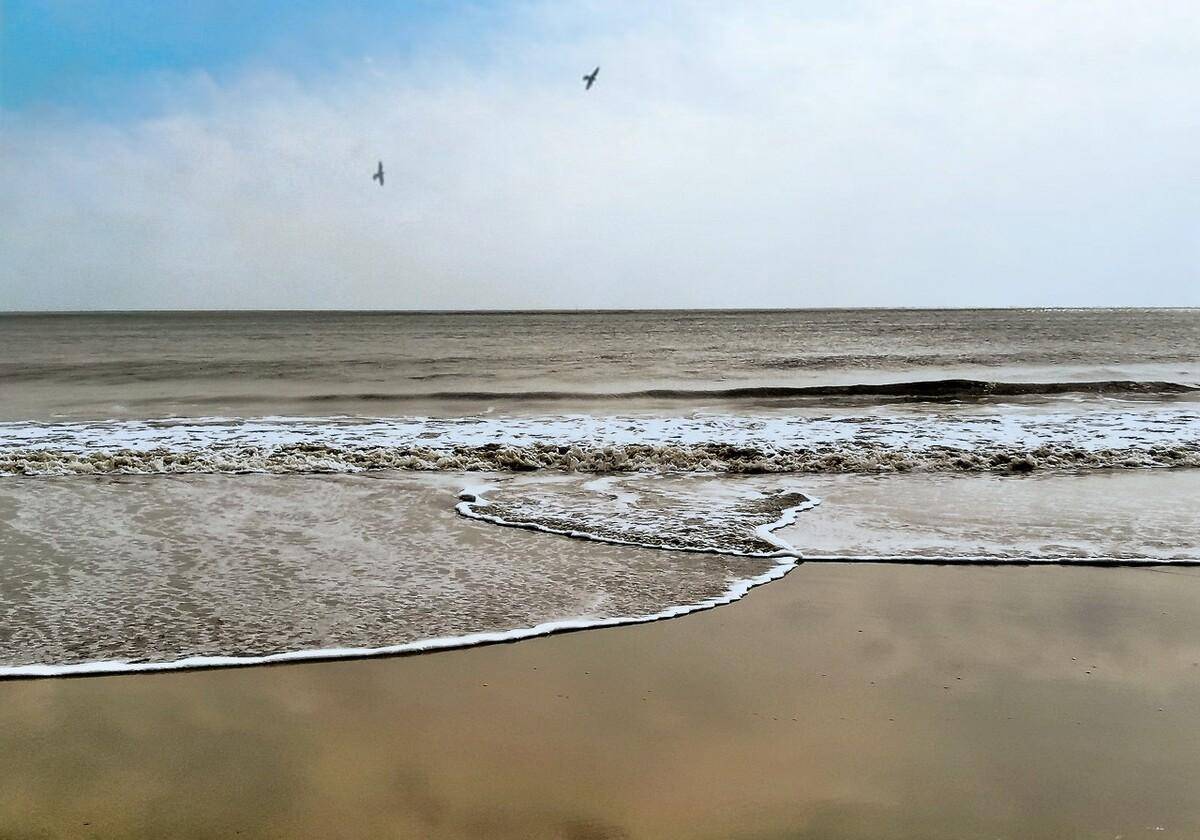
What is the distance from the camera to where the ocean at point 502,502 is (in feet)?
17.9

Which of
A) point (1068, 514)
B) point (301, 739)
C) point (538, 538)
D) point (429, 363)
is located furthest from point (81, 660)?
point (429, 363)

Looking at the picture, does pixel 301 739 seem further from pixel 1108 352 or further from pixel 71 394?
pixel 1108 352

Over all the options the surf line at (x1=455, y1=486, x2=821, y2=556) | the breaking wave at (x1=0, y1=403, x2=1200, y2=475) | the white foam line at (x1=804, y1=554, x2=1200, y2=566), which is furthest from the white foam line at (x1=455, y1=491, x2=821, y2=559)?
the breaking wave at (x1=0, y1=403, x2=1200, y2=475)

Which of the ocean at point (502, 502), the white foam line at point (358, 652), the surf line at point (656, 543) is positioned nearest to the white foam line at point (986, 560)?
the ocean at point (502, 502)

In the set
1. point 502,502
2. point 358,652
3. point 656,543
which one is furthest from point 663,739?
point 502,502

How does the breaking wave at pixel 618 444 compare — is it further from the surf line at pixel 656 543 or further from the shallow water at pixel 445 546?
the surf line at pixel 656 543

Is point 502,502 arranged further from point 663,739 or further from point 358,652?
point 663,739

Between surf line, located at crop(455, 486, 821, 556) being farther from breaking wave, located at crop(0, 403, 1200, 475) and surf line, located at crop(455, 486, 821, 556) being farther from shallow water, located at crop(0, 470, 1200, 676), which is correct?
breaking wave, located at crop(0, 403, 1200, 475)

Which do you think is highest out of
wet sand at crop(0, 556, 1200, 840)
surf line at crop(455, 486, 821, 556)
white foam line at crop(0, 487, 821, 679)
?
wet sand at crop(0, 556, 1200, 840)

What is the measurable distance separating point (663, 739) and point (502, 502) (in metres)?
5.62

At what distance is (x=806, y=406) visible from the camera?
62.0ft

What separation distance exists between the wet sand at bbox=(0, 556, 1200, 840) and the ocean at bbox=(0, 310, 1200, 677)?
53cm

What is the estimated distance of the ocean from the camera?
547 cm

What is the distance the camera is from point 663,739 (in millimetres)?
3684
